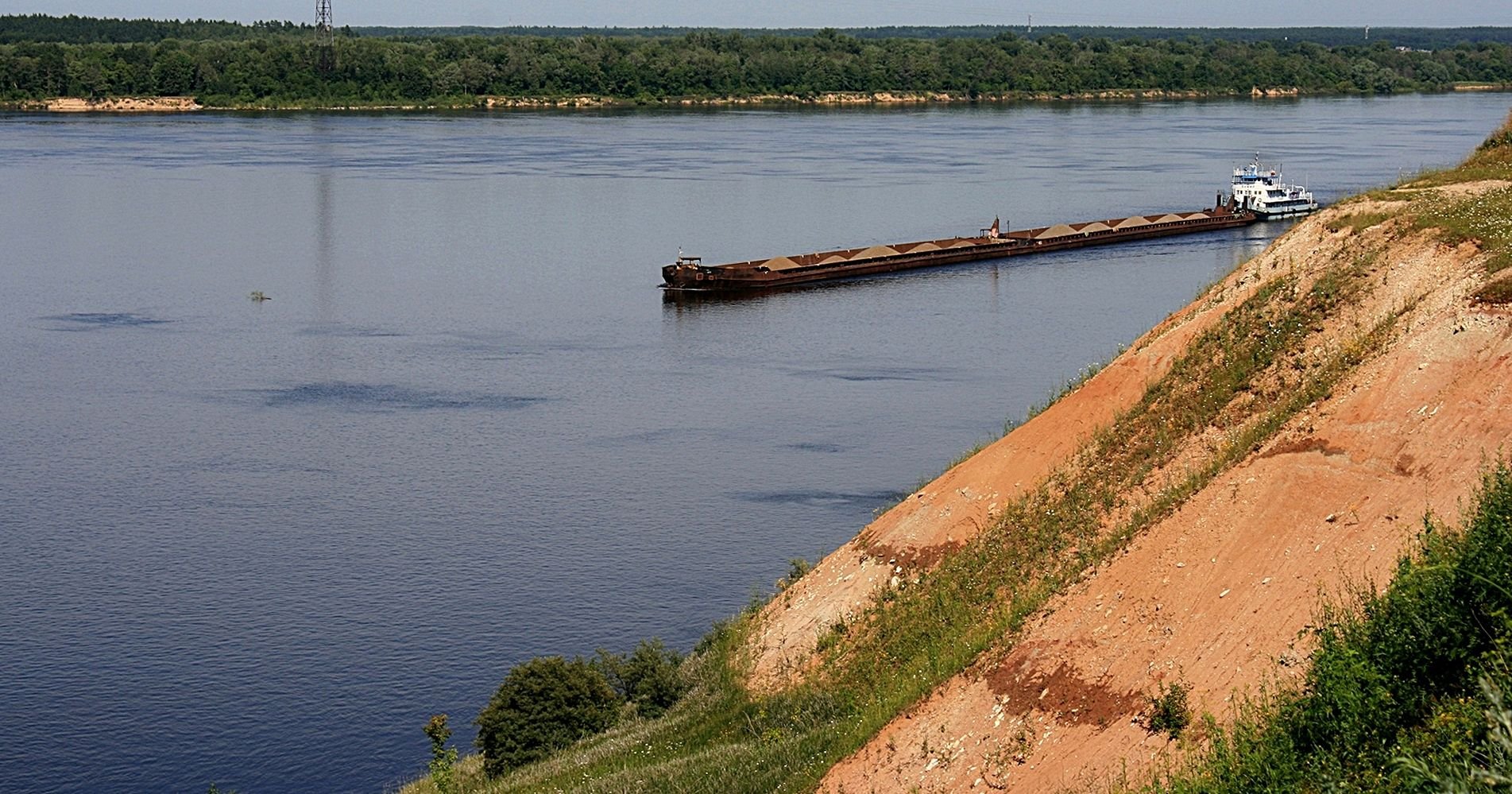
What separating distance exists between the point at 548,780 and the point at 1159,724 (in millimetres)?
8450

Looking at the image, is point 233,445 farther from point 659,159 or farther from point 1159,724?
point 659,159

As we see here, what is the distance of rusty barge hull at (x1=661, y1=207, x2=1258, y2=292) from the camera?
70062 millimetres

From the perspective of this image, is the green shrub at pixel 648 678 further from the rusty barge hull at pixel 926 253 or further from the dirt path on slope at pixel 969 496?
the rusty barge hull at pixel 926 253

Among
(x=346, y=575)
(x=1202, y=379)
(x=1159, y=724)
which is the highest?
(x=1202, y=379)

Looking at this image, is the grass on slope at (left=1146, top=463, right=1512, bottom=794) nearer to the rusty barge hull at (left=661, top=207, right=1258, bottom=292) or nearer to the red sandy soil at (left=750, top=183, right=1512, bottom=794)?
the red sandy soil at (left=750, top=183, right=1512, bottom=794)

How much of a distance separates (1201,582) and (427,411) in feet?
113

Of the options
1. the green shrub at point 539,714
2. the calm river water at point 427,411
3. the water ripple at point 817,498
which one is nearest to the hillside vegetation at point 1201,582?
the green shrub at point 539,714

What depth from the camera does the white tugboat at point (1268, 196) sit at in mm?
91750

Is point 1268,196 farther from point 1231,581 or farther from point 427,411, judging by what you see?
point 1231,581

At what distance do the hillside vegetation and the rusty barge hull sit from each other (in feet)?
154

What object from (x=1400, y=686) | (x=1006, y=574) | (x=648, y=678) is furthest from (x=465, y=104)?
(x=1400, y=686)

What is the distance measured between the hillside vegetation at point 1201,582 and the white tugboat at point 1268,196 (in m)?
69.8

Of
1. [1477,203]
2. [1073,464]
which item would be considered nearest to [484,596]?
[1073,464]

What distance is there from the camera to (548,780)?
65.1ft
